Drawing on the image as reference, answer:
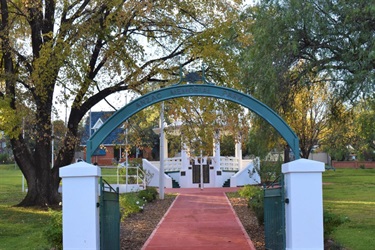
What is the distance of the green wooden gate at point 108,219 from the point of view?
30.7ft

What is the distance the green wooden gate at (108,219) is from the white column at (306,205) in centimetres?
319

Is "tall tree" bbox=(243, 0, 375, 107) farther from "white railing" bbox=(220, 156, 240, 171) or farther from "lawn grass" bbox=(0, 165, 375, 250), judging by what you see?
"white railing" bbox=(220, 156, 240, 171)

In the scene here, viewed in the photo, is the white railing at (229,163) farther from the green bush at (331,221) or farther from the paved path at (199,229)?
the green bush at (331,221)

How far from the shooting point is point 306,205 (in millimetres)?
9086

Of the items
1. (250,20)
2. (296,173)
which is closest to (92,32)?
(250,20)

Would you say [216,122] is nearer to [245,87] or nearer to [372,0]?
[245,87]

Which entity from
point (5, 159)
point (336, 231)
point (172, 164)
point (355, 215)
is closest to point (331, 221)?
point (336, 231)

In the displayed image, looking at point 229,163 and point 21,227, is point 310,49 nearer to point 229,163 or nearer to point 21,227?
point 21,227

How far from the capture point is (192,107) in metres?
19.3

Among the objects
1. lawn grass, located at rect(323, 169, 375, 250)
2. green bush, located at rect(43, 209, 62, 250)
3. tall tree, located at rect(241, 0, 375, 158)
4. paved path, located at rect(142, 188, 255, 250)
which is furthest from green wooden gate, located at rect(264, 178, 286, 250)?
green bush, located at rect(43, 209, 62, 250)

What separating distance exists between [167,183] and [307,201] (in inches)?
1006

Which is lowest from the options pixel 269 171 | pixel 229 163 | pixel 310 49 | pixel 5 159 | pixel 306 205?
pixel 5 159

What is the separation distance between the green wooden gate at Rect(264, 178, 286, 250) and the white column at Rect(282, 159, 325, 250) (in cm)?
48

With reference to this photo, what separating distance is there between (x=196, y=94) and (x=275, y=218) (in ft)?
9.23
